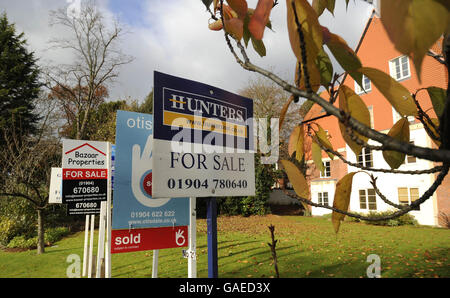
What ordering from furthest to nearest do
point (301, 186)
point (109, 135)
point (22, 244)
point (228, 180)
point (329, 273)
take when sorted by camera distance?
point (109, 135) < point (22, 244) < point (329, 273) < point (228, 180) < point (301, 186)

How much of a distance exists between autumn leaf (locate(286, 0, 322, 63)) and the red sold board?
374 cm

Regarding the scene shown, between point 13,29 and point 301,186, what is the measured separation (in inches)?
931

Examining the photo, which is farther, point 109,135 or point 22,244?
point 109,135

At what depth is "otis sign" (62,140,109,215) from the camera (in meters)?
5.48

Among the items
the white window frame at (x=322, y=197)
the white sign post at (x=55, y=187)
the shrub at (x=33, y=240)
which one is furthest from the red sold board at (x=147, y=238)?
the white window frame at (x=322, y=197)

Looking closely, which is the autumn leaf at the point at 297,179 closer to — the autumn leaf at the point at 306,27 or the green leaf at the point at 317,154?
the green leaf at the point at 317,154

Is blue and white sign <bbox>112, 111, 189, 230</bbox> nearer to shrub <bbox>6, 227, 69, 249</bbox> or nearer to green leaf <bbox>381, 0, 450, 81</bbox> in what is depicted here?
green leaf <bbox>381, 0, 450, 81</bbox>

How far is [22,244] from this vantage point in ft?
31.7

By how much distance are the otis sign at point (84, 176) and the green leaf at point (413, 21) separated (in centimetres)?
574

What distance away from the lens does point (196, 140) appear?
74.0 inches

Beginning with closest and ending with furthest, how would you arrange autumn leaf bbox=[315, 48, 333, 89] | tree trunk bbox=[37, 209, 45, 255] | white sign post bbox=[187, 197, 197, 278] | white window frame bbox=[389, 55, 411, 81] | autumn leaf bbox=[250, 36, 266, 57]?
autumn leaf bbox=[315, 48, 333, 89] < autumn leaf bbox=[250, 36, 266, 57] < white sign post bbox=[187, 197, 197, 278] < tree trunk bbox=[37, 209, 45, 255] < white window frame bbox=[389, 55, 411, 81]

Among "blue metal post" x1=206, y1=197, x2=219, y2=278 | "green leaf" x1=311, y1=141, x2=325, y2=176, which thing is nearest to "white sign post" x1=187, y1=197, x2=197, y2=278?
"blue metal post" x1=206, y1=197, x2=219, y2=278
